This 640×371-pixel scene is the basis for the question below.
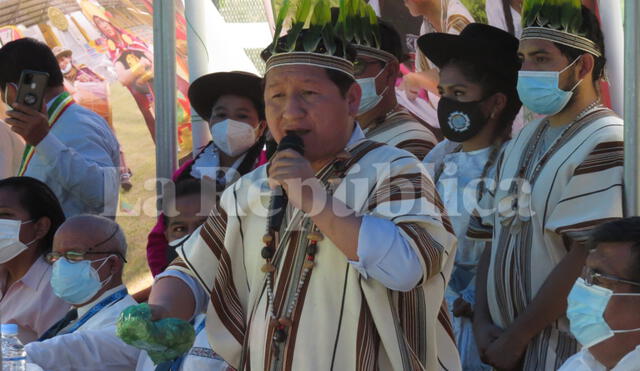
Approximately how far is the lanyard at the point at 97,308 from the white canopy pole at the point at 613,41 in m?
2.26

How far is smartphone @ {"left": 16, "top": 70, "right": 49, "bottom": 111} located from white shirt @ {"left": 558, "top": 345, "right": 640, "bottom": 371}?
9.41 feet

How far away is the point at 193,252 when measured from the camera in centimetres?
304

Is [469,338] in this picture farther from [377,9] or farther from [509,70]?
[377,9]

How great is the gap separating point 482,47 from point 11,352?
7.71 feet

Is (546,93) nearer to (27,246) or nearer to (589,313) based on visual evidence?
(589,313)

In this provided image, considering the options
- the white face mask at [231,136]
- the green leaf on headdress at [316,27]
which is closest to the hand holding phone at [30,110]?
the white face mask at [231,136]

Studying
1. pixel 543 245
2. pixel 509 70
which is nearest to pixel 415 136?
pixel 509 70

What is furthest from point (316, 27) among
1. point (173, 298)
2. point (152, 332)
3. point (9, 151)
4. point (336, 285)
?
point (9, 151)

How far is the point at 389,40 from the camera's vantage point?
4.56m

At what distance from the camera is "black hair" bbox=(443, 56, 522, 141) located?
4.32 meters

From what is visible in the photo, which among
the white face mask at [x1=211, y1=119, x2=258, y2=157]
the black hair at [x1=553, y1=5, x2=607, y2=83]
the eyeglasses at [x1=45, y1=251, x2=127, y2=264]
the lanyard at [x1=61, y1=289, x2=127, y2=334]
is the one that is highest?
the black hair at [x1=553, y1=5, x2=607, y2=83]

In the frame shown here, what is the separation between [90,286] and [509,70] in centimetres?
204

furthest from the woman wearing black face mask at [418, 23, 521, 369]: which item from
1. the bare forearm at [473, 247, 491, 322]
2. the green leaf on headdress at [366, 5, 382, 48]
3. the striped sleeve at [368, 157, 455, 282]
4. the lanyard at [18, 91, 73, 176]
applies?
the lanyard at [18, 91, 73, 176]

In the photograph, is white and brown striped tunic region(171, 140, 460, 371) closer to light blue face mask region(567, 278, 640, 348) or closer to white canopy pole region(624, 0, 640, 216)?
light blue face mask region(567, 278, 640, 348)
